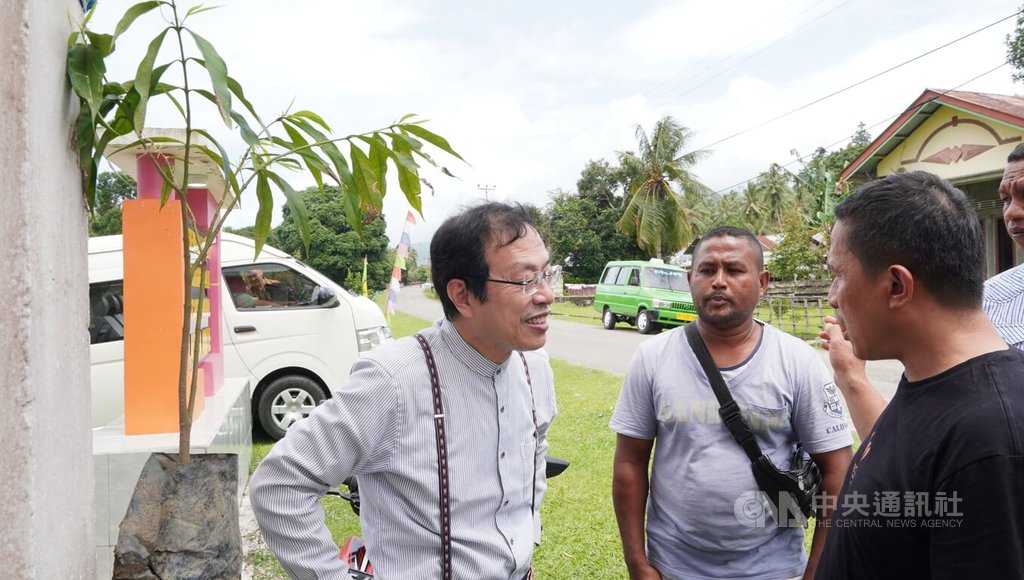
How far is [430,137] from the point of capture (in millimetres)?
2023

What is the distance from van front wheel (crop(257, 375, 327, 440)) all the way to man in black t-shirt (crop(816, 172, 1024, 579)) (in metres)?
6.11

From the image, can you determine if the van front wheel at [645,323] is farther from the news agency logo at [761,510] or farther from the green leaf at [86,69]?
the green leaf at [86,69]

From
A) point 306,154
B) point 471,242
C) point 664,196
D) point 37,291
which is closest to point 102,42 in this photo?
point 306,154

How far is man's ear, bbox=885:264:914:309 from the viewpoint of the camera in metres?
1.29

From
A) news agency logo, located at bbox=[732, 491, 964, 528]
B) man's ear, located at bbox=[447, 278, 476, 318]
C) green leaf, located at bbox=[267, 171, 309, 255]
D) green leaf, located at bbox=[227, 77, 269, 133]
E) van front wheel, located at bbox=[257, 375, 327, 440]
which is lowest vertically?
van front wheel, located at bbox=[257, 375, 327, 440]

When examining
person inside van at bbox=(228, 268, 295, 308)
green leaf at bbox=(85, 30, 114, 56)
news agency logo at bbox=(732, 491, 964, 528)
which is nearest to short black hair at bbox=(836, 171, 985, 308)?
news agency logo at bbox=(732, 491, 964, 528)

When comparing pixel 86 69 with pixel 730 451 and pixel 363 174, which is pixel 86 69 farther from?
pixel 730 451

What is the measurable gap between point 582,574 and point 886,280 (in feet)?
10.1

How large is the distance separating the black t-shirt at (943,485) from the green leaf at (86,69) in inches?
74.7

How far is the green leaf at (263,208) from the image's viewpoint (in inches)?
80.0

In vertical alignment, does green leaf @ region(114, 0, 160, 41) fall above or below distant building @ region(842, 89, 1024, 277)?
below

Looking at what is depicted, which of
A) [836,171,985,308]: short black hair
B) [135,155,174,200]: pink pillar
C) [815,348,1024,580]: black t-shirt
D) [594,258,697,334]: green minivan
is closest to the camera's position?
[815,348,1024,580]: black t-shirt

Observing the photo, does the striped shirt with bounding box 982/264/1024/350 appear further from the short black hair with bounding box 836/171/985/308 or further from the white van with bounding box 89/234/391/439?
the white van with bounding box 89/234/391/439

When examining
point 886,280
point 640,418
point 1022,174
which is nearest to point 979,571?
point 886,280
